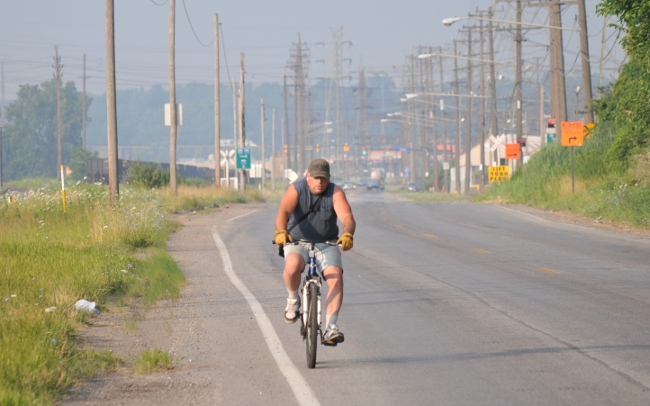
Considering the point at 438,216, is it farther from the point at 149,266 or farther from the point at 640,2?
the point at 149,266

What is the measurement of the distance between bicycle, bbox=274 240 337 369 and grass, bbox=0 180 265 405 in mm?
1800

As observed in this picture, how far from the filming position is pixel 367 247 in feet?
73.7

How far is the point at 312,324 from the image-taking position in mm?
9000

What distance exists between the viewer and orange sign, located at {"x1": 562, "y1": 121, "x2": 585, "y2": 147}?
36.5 metres

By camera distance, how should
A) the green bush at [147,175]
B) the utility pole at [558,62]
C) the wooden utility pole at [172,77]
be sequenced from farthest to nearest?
1. the green bush at [147,175]
2. the wooden utility pole at [172,77]
3. the utility pole at [558,62]

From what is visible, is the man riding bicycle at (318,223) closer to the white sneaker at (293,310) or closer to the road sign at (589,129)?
the white sneaker at (293,310)

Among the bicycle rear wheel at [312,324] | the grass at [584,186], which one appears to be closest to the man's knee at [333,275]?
the bicycle rear wheel at [312,324]

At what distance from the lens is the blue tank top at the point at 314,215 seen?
9.34m

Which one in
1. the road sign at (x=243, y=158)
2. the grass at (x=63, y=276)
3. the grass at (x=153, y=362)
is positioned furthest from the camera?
the road sign at (x=243, y=158)

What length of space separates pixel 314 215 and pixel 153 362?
1.93 m

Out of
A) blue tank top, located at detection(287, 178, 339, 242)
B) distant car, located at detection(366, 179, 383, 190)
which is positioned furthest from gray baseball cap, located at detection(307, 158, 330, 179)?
distant car, located at detection(366, 179, 383, 190)

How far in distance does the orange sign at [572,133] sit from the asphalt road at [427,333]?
15.7m

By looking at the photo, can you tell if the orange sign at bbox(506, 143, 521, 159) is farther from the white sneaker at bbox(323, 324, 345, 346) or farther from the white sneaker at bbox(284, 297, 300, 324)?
the white sneaker at bbox(323, 324, 345, 346)

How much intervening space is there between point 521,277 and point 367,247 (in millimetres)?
6901
